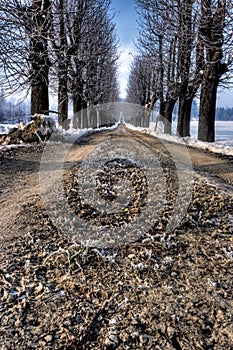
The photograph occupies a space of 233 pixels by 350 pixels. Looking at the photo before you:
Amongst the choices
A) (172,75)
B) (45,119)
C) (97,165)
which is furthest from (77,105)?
(97,165)

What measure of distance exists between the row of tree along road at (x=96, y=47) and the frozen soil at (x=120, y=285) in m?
4.84

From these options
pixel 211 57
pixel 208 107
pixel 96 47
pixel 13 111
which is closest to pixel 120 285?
pixel 208 107

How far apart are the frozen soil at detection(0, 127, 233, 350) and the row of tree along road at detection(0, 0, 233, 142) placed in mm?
4843

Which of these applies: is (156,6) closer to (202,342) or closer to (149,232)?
(149,232)

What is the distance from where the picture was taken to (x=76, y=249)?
2.50 m

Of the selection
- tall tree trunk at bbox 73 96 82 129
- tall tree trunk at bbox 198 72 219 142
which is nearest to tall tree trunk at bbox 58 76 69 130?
tall tree trunk at bbox 73 96 82 129

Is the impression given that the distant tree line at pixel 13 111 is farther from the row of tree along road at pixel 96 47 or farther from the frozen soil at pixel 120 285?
the frozen soil at pixel 120 285

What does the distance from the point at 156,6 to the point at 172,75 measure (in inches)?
202

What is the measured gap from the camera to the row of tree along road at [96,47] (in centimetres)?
701

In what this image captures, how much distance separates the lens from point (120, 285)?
212 centimetres

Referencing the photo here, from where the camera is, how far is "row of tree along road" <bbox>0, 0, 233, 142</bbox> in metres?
7.01

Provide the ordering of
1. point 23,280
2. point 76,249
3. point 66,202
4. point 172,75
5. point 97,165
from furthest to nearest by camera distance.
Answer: point 172,75 → point 97,165 → point 66,202 → point 76,249 → point 23,280

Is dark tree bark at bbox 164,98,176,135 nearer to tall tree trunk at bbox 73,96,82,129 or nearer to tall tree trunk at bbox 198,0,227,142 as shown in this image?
tall tree trunk at bbox 73,96,82,129

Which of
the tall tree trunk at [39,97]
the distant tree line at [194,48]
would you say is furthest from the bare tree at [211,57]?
the tall tree trunk at [39,97]
